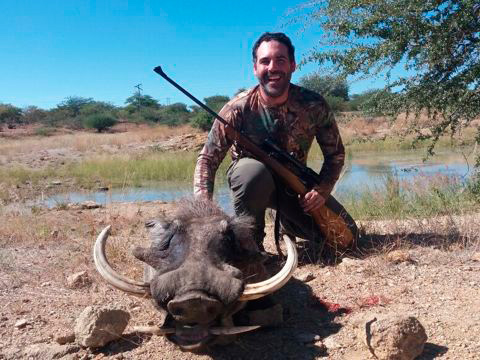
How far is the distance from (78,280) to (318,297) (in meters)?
1.86

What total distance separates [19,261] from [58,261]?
1.26 ft

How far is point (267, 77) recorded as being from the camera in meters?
4.10

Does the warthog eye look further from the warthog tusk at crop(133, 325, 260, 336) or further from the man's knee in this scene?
the man's knee

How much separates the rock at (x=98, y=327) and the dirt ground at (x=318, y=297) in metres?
0.07

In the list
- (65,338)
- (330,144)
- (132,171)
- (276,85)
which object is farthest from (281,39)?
(132,171)

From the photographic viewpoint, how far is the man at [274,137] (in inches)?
156

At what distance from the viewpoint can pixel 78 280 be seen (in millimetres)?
3971

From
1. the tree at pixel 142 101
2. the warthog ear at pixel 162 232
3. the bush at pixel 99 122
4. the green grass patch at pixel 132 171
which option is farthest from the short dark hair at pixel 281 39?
the tree at pixel 142 101

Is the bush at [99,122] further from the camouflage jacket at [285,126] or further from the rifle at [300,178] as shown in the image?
the rifle at [300,178]

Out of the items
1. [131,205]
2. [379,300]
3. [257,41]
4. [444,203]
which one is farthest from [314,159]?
[379,300]

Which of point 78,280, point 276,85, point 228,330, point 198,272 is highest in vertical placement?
point 276,85

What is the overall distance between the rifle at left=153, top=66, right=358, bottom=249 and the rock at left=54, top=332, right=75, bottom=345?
6.11 feet

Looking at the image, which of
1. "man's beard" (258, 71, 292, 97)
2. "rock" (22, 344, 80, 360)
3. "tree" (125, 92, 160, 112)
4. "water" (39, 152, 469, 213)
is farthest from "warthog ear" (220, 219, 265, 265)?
"tree" (125, 92, 160, 112)

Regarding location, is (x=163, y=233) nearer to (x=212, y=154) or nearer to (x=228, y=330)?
(x=228, y=330)
